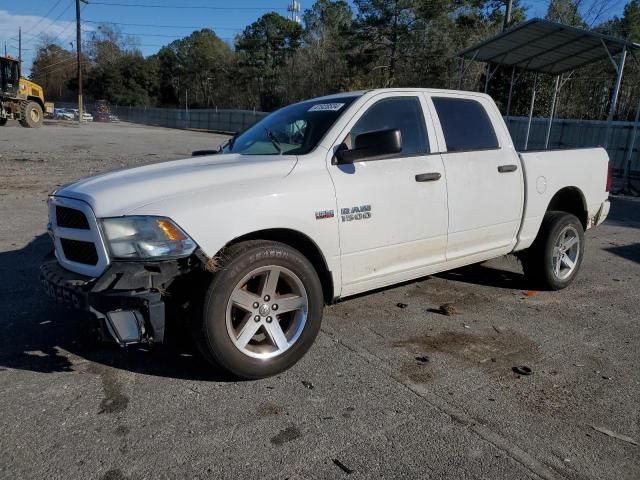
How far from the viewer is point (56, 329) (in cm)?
413

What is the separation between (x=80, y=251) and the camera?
3.29m

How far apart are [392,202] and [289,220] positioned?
3.03ft

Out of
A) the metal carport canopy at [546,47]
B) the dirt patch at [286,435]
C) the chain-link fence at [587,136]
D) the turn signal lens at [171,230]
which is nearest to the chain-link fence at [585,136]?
the chain-link fence at [587,136]

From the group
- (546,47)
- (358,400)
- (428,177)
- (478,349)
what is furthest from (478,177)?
(546,47)

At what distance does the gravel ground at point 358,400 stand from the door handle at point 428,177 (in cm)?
123

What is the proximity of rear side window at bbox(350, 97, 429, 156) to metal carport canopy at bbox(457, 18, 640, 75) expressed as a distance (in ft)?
33.9

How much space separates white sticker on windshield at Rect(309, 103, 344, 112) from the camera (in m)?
4.08

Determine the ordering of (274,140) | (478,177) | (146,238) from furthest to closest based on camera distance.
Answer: (478,177)
(274,140)
(146,238)

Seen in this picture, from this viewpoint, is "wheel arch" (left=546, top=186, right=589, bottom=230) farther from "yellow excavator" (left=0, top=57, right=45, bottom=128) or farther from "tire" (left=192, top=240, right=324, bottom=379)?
"yellow excavator" (left=0, top=57, right=45, bottom=128)

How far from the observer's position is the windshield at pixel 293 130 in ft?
12.9

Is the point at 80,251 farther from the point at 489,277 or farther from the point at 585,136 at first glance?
the point at 585,136

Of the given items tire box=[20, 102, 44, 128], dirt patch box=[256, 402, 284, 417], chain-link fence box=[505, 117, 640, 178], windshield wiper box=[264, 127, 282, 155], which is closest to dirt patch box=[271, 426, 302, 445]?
dirt patch box=[256, 402, 284, 417]

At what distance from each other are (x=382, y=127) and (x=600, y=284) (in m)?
3.40

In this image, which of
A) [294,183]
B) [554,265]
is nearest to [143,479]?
[294,183]
